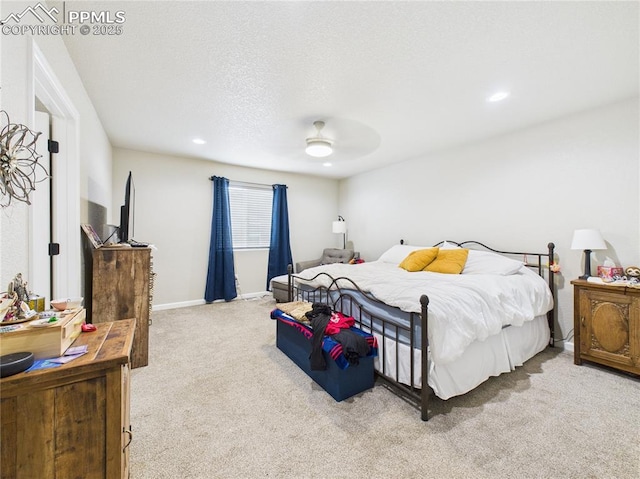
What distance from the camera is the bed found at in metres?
1.84

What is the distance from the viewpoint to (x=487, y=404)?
1.99 metres

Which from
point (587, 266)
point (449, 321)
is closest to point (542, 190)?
point (587, 266)

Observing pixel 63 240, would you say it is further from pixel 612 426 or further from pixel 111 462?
pixel 612 426

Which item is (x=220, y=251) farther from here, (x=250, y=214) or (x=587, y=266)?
(x=587, y=266)

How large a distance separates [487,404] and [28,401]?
251 cm

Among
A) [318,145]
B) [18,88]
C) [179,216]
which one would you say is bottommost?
[179,216]

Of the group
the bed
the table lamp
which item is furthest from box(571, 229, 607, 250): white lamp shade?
the bed

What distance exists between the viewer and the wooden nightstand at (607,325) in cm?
230

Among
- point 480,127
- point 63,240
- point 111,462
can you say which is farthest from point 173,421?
point 480,127

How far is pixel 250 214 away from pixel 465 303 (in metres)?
4.19

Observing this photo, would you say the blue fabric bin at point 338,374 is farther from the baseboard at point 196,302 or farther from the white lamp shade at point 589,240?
the baseboard at point 196,302

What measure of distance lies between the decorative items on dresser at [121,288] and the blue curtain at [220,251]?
84.4 inches

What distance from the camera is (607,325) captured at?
2.44m

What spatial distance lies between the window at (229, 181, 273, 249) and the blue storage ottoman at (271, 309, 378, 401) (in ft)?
9.74
